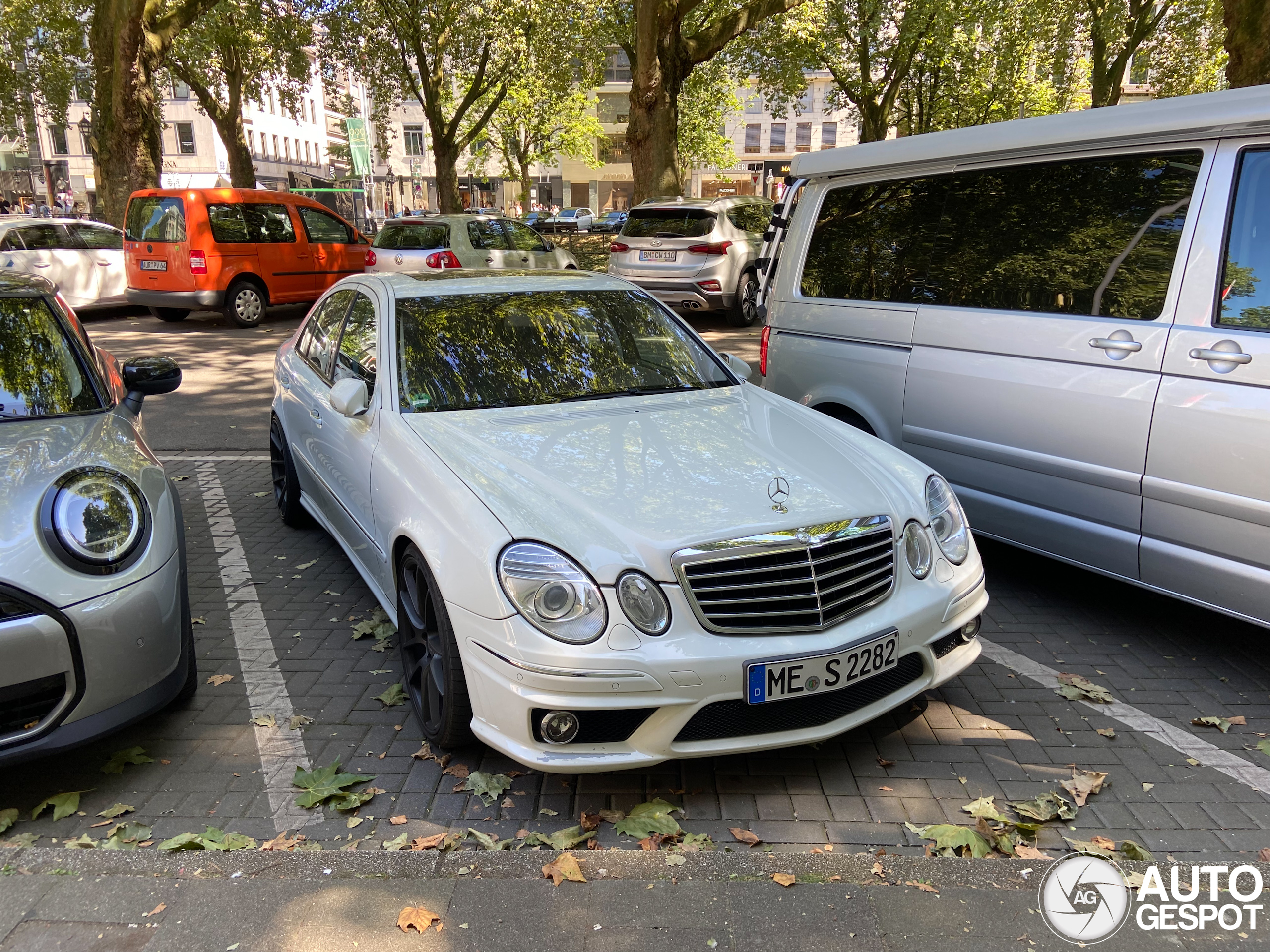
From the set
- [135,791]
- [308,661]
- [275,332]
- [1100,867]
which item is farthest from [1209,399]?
[275,332]

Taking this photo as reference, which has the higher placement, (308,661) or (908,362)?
(908,362)

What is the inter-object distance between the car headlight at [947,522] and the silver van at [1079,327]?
85 cm

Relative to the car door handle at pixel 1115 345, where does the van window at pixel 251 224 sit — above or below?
above

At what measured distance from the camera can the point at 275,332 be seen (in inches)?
536

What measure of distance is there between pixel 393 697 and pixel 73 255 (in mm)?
13632

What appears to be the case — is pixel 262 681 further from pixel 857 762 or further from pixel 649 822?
pixel 857 762

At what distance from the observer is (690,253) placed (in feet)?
42.1

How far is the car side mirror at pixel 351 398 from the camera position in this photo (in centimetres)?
374

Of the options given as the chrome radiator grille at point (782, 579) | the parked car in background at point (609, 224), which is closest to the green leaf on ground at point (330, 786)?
the chrome radiator grille at point (782, 579)

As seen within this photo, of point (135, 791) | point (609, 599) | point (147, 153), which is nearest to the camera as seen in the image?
point (609, 599)

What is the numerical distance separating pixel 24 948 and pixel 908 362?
13.5 ft

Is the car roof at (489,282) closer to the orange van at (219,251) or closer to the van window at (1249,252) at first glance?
the van window at (1249,252)

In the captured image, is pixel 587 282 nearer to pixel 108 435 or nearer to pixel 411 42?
pixel 108 435

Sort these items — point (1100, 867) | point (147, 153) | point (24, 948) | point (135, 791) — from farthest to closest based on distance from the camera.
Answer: point (147, 153)
point (135, 791)
point (1100, 867)
point (24, 948)
